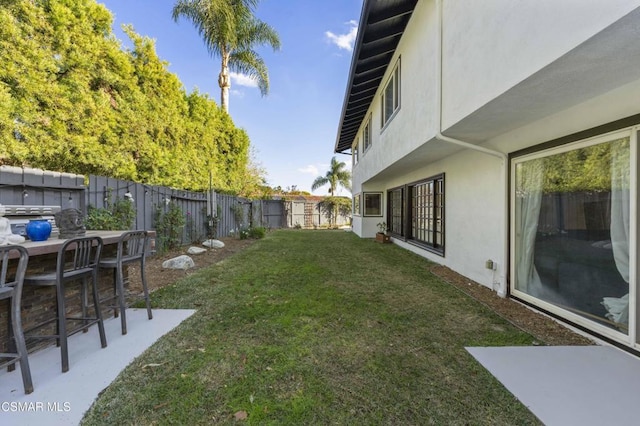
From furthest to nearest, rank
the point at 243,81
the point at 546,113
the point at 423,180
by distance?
the point at 243,81 < the point at 423,180 < the point at 546,113

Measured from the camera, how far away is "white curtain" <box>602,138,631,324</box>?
9.28 ft

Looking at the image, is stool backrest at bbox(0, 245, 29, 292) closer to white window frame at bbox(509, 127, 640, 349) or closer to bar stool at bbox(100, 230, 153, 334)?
bar stool at bbox(100, 230, 153, 334)

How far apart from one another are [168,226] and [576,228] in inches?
350

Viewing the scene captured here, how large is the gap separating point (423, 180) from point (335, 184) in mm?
17087

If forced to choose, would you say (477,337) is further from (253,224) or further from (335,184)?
(335,184)

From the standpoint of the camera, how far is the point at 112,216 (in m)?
6.16

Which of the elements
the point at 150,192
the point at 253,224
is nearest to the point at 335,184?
the point at 253,224

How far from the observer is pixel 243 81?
50.1 feet

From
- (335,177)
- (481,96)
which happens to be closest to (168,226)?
(481,96)

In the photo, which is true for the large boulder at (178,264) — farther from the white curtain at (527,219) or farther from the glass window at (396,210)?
the glass window at (396,210)

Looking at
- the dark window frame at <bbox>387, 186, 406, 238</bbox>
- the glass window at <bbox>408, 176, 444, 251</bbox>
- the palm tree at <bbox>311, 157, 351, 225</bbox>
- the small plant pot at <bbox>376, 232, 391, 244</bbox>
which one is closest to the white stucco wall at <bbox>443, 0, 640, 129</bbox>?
the glass window at <bbox>408, 176, 444, 251</bbox>

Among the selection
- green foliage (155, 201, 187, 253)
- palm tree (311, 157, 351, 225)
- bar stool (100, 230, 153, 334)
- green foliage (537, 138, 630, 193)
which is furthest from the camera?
palm tree (311, 157, 351, 225)

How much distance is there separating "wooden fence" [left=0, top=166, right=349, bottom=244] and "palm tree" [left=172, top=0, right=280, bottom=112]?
5496 millimetres

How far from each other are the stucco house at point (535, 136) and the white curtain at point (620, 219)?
0.01 m
